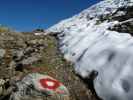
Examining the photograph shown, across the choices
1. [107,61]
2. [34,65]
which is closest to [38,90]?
[107,61]

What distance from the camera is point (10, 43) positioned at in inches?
618

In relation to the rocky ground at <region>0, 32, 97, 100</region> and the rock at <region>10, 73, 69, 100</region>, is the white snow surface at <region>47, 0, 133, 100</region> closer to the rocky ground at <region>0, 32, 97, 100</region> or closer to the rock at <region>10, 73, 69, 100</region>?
the rocky ground at <region>0, 32, 97, 100</region>

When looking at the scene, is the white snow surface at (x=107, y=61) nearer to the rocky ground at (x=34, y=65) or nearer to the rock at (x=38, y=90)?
the rocky ground at (x=34, y=65)

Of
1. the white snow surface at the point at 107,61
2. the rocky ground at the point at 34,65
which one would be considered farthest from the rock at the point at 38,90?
the white snow surface at the point at 107,61

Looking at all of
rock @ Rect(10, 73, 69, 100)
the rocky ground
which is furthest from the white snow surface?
rock @ Rect(10, 73, 69, 100)

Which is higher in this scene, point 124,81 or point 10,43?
point 10,43

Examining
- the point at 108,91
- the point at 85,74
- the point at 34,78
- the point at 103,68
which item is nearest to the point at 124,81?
the point at 108,91

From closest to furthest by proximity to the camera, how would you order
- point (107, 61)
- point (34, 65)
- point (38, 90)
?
point (38, 90) → point (107, 61) → point (34, 65)

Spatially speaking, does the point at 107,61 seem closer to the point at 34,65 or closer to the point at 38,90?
the point at 38,90

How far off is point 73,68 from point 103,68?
2.00m

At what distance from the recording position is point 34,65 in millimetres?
12117

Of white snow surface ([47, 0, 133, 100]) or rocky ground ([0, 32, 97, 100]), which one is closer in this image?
white snow surface ([47, 0, 133, 100])

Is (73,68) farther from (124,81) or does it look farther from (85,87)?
(124,81)

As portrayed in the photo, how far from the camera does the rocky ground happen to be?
9627mm
